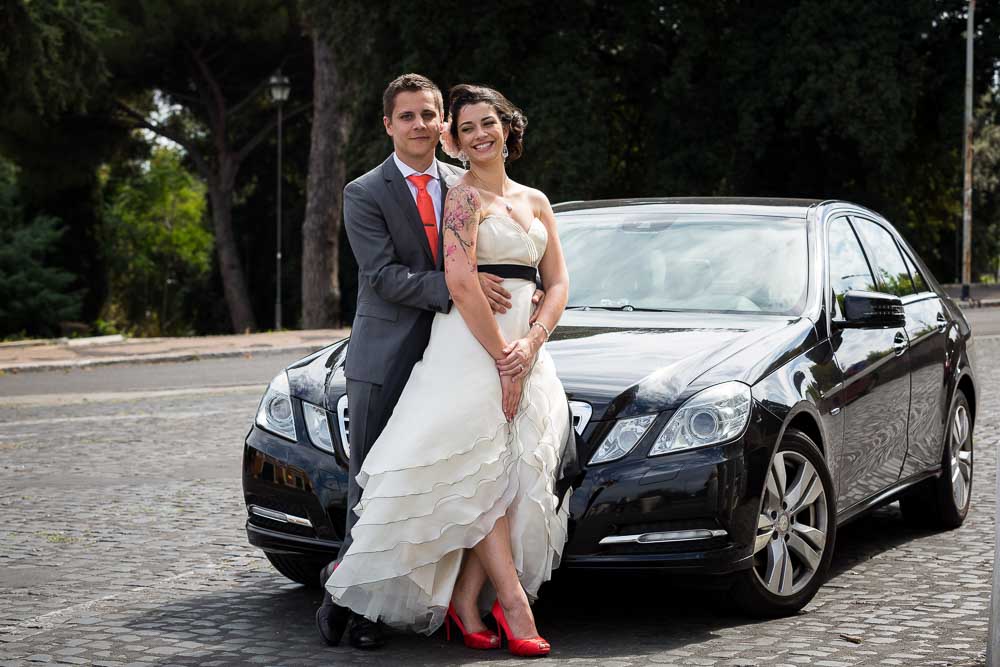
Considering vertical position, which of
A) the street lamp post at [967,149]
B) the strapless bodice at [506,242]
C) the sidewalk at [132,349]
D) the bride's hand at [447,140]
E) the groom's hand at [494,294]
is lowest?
the sidewalk at [132,349]

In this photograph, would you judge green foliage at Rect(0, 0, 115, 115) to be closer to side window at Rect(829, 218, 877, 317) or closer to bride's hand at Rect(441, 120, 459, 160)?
side window at Rect(829, 218, 877, 317)

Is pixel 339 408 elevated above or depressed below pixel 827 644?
above

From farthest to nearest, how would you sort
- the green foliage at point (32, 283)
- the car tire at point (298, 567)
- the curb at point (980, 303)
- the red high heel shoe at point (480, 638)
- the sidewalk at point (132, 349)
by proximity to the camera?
1. the green foliage at point (32, 283)
2. the curb at point (980, 303)
3. the sidewalk at point (132, 349)
4. the car tire at point (298, 567)
5. the red high heel shoe at point (480, 638)

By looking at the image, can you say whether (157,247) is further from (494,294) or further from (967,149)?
(494,294)

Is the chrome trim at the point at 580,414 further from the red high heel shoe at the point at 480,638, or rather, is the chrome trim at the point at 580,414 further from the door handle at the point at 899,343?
the door handle at the point at 899,343

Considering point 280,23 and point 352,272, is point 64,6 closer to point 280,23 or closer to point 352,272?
point 280,23

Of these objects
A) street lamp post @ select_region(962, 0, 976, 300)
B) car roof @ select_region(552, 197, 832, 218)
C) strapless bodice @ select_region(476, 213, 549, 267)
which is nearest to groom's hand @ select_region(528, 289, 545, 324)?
strapless bodice @ select_region(476, 213, 549, 267)

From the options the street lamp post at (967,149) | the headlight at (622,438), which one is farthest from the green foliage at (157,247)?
the headlight at (622,438)

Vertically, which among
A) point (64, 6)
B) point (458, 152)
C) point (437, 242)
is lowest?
point (437, 242)

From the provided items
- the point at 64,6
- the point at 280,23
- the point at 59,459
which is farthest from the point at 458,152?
the point at 280,23

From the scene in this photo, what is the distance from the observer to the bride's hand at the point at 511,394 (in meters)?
4.71

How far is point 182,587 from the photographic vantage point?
19.1ft

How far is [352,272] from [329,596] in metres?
39.7

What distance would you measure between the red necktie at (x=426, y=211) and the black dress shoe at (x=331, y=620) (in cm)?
115
